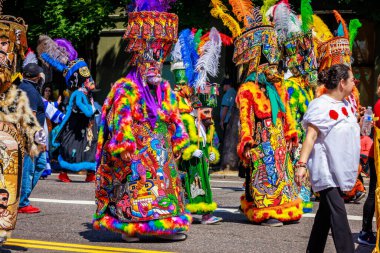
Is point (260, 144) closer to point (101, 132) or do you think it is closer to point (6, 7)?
point (101, 132)

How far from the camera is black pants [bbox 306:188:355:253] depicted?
713 centimetres

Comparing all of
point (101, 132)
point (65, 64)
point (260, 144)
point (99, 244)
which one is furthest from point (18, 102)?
point (65, 64)

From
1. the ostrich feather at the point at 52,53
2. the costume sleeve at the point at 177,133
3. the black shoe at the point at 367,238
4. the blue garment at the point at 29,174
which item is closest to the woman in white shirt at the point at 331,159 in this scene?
the black shoe at the point at 367,238

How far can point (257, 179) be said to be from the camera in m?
10.4

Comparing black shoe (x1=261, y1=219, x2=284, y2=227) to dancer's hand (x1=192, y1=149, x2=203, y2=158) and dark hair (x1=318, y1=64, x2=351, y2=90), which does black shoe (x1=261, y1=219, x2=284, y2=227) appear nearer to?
dancer's hand (x1=192, y1=149, x2=203, y2=158)

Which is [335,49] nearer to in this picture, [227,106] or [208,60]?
[208,60]

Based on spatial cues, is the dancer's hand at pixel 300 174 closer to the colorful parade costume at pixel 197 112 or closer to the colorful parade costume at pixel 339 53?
the colorful parade costume at pixel 197 112

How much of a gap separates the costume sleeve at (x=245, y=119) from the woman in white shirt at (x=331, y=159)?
283cm

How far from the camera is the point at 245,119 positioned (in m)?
10.2

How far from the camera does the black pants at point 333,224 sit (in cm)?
713

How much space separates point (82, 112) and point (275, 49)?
5462 millimetres

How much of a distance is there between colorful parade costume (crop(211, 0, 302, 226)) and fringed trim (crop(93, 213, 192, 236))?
1.62 metres

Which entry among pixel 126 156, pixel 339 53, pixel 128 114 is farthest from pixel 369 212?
pixel 339 53

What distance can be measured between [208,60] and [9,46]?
3188 mm
